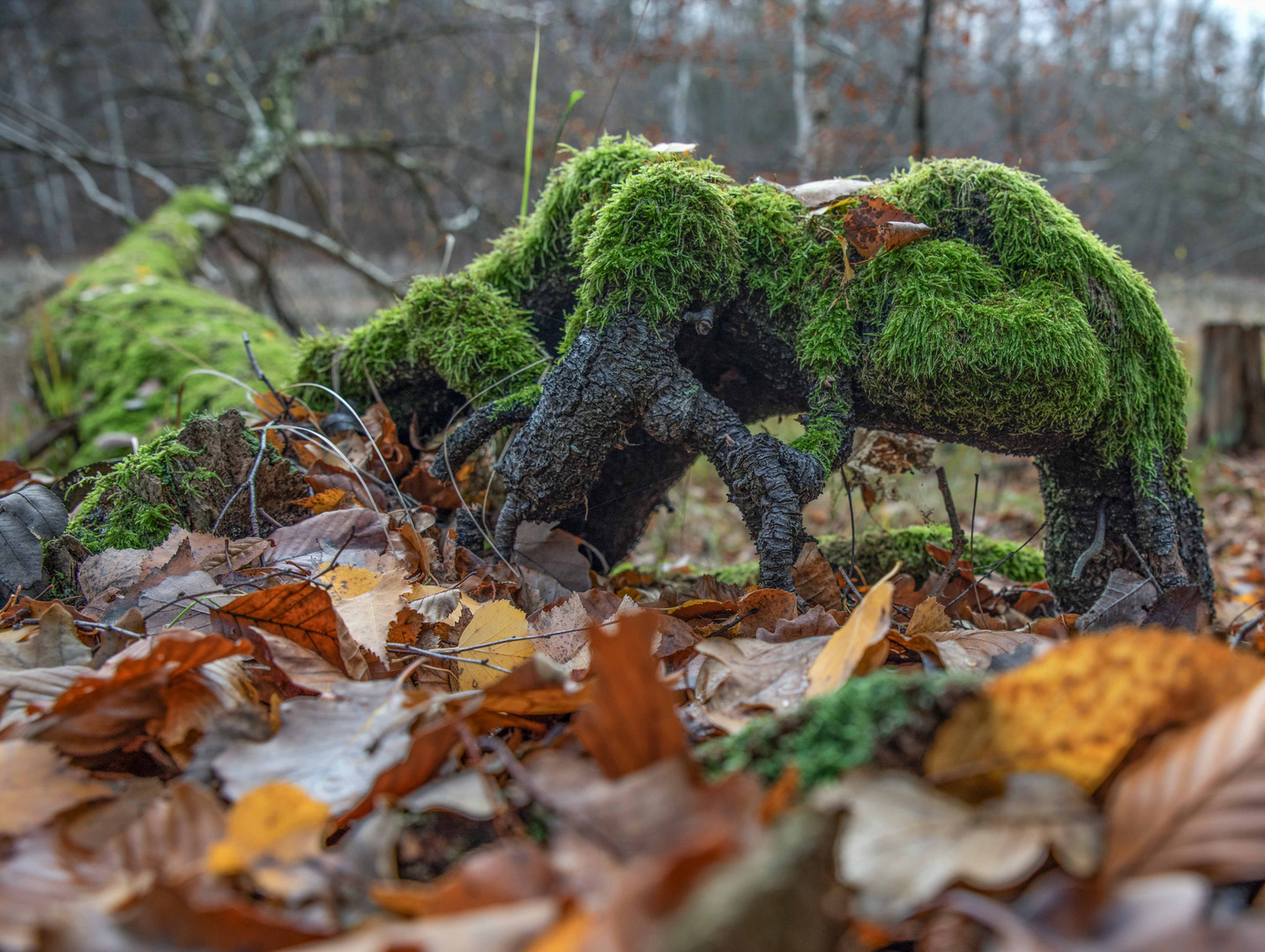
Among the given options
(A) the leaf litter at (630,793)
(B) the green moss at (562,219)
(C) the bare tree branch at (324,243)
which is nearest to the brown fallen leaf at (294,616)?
(A) the leaf litter at (630,793)

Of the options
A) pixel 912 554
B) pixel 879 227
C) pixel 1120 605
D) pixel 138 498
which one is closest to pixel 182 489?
pixel 138 498

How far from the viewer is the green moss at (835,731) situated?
0.74m

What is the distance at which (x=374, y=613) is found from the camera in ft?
4.24

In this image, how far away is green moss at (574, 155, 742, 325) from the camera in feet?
5.61

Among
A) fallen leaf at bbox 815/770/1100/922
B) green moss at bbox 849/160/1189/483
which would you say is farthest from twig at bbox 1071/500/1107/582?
fallen leaf at bbox 815/770/1100/922

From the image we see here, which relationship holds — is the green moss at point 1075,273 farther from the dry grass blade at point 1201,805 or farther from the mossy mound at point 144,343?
the mossy mound at point 144,343

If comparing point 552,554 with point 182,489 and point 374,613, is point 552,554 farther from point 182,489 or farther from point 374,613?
point 182,489

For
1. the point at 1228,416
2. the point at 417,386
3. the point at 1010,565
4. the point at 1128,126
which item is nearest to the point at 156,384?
the point at 417,386

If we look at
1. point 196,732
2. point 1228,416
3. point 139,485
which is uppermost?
point 139,485

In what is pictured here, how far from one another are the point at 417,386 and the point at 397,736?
5.63ft

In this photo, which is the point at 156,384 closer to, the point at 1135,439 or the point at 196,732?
the point at 196,732

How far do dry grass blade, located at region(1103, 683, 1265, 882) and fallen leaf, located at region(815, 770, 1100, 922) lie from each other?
3cm

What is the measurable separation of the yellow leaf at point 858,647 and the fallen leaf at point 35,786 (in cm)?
86

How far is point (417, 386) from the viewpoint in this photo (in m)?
2.43
